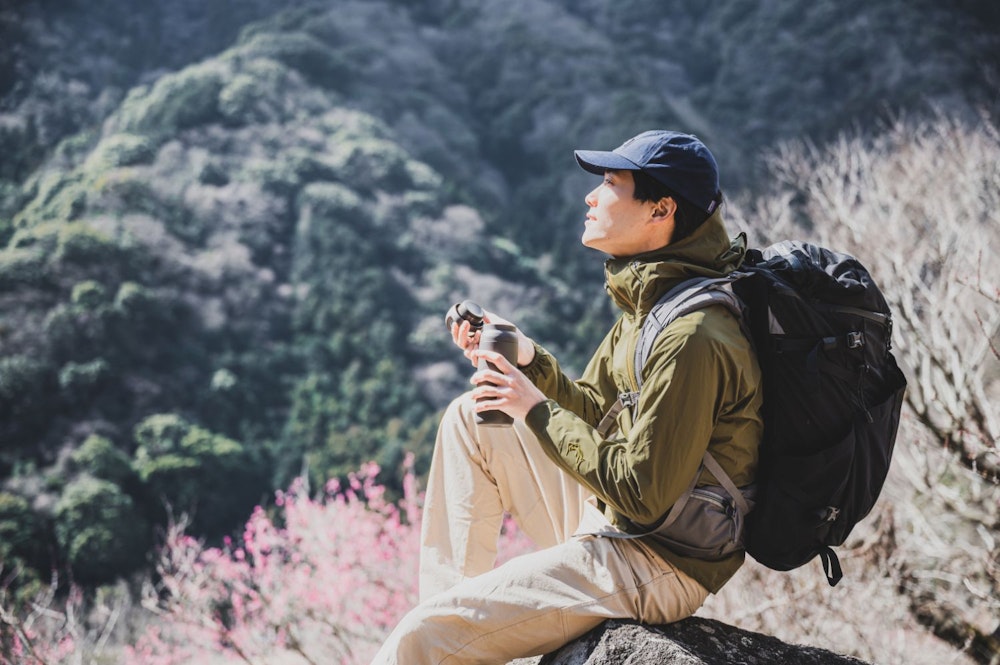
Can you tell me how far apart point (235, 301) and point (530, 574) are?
18284 millimetres

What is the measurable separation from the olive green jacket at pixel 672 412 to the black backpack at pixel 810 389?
0.04 meters

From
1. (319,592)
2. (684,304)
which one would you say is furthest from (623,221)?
(319,592)

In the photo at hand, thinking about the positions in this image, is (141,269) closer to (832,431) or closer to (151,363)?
(151,363)

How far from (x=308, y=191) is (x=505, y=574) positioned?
67.4 feet

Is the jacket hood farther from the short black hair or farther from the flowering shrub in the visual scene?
the flowering shrub

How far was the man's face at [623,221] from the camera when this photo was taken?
1.65 meters

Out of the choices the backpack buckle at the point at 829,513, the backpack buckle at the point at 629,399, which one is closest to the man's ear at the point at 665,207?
the backpack buckle at the point at 629,399

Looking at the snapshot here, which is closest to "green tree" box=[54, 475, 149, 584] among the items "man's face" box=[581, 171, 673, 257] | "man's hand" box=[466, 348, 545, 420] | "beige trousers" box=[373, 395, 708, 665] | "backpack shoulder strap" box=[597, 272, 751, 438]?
"beige trousers" box=[373, 395, 708, 665]

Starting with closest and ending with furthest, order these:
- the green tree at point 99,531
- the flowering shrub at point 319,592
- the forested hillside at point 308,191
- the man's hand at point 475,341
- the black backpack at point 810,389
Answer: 1. the black backpack at point 810,389
2. the man's hand at point 475,341
3. the flowering shrub at point 319,592
4. the green tree at point 99,531
5. the forested hillside at point 308,191

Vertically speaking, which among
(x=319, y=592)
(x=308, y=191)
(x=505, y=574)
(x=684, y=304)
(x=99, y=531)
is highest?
(x=684, y=304)

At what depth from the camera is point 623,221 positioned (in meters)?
1.66

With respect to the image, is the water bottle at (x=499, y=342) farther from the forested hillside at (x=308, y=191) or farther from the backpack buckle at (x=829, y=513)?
the forested hillside at (x=308, y=191)

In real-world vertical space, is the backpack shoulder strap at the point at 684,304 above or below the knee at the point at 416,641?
above

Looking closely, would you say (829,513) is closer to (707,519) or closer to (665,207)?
(707,519)
